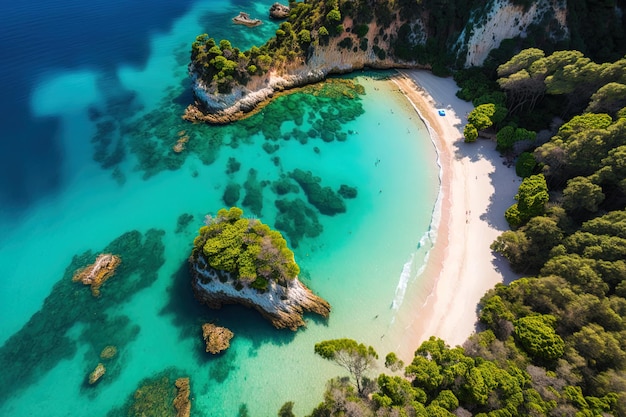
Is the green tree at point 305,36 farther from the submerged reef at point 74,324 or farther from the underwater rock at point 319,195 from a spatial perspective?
the submerged reef at point 74,324

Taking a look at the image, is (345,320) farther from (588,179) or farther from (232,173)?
(588,179)

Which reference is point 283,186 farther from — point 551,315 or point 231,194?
point 551,315

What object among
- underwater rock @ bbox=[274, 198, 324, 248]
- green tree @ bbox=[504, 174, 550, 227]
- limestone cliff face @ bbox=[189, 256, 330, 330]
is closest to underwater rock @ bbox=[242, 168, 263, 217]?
underwater rock @ bbox=[274, 198, 324, 248]

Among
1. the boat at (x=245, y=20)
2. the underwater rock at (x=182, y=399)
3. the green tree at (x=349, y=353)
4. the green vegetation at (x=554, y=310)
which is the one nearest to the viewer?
the green vegetation at (x=554, y=310)

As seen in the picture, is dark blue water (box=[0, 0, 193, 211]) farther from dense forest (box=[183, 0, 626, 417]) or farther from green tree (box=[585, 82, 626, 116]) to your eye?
green tree (box=[585, 82, 626, 116])

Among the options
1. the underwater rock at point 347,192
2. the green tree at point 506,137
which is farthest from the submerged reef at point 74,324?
the green tree at point 506,137

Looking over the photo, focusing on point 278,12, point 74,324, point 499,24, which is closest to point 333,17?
point 499,24

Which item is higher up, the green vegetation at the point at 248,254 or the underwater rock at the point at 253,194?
the green vegetation at the point at 248,254
